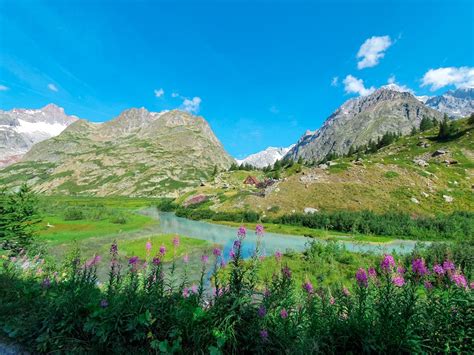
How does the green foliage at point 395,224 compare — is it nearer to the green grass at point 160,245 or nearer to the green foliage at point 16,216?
the green grass at point 160,245

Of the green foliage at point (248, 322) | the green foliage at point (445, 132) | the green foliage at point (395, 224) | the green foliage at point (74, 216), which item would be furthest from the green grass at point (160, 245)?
the green foliage at point (445, 132)

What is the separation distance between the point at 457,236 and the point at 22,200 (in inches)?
2255

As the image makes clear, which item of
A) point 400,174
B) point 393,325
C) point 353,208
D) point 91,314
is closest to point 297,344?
point 393,325

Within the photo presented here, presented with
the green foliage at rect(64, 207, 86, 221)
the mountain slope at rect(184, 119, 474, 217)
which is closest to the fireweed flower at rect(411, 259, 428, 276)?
the mountain slope at rect(184, 119, 474, 217)

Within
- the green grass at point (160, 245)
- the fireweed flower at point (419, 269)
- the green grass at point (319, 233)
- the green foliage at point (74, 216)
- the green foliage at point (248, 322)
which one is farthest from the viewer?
the green foliage at point (74, 216)

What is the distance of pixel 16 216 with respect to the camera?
77.4ft

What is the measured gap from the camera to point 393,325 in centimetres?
633

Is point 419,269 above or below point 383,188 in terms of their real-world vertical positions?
below

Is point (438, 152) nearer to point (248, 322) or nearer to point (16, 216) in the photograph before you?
point (248, 322)

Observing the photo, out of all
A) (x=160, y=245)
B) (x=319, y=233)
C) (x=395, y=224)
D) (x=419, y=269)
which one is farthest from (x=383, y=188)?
(x=419, y=269)

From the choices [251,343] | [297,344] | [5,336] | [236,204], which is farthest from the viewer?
[236,204]

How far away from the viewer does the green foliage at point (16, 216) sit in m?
22.5

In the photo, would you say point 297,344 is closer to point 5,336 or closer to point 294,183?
point 5,336

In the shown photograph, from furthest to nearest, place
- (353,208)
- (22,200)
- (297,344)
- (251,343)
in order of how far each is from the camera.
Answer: (353,208)
(22,200)
(251,343)
(297,344)
